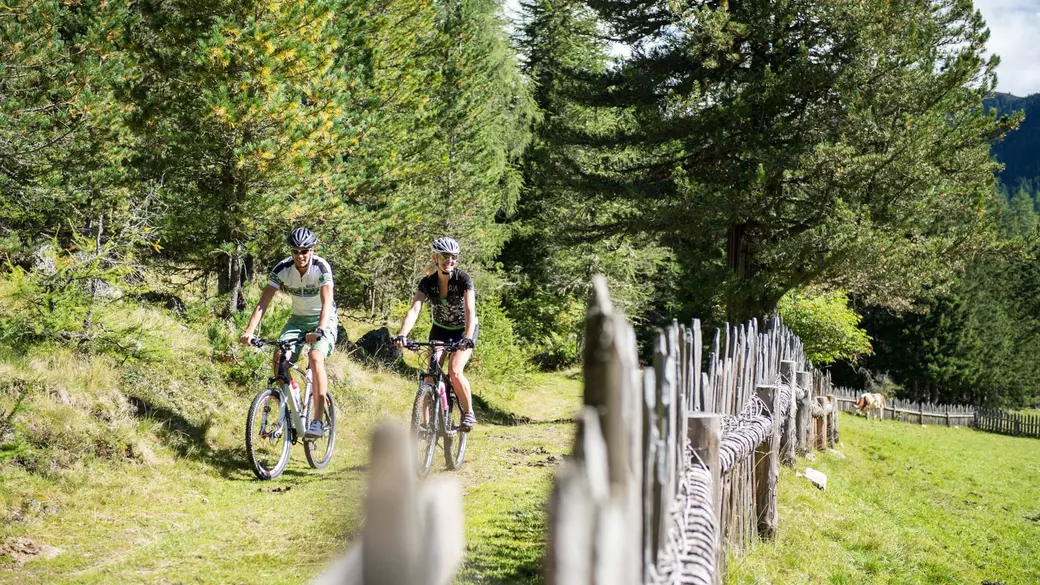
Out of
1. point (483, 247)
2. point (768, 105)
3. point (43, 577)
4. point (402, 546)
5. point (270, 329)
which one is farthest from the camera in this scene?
point (483, 247)

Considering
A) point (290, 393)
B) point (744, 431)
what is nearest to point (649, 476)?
point (744, 431)

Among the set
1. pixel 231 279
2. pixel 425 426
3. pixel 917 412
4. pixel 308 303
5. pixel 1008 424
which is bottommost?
pixel 1008 424

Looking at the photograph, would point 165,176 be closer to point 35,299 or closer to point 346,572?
point 35,299

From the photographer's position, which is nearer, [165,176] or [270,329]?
[270,329]

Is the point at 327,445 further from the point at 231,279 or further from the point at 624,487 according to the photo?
the point at 624,487

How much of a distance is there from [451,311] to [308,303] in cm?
135

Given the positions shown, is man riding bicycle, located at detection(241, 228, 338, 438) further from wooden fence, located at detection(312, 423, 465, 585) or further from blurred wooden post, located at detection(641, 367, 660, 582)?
wooden fence, located at detection(312, 423, 465, 585)

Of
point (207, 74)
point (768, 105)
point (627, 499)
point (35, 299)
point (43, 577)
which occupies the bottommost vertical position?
point (43, 577)

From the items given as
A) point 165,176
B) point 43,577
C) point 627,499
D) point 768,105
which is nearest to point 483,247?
point 768,105

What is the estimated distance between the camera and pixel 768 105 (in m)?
14.8

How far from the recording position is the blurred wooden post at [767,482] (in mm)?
6695

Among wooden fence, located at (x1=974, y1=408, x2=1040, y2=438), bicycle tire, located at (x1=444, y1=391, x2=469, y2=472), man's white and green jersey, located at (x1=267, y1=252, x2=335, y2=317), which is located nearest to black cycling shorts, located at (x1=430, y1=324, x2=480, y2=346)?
bicycle tire, located at (x1=444, y1=391, x2=469, y2=472)

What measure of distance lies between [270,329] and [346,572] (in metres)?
9.18

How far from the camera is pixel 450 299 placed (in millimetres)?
7746
